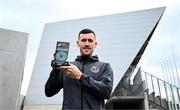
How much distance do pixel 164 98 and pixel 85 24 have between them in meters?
5.30

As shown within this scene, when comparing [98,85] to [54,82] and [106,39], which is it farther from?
[106,39]

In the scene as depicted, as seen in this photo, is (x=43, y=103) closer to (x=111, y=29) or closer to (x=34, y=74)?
(x=34, y=74)

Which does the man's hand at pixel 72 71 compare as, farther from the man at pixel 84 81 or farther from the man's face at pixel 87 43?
the man's face at pixel 87 43

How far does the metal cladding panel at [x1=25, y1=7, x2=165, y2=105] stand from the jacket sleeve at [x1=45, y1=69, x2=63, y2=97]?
7200 mm

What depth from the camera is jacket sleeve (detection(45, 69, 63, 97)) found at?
115cm

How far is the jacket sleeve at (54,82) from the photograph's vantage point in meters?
1.15

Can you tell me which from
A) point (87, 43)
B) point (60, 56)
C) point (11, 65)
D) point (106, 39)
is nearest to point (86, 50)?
point (87, 43)

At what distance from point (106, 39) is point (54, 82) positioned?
8.84m

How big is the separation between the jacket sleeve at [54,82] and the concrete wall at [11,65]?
71.3 inches

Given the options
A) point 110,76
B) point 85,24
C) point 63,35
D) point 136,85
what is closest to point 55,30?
point 63,35

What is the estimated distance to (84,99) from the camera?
A: 109 centimetres

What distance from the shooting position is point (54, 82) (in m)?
1.16

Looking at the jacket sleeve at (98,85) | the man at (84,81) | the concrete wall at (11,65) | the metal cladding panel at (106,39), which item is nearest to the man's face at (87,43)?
the man at (84,81)

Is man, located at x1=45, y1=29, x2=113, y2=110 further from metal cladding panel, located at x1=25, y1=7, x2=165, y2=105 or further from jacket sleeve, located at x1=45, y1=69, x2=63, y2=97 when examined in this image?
metal cladding panel, located at x1=25, y1=7, x2=165, y2=105
